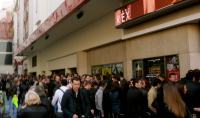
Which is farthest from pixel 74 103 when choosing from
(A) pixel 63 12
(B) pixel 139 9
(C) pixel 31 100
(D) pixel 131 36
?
(A) pixel 63 12

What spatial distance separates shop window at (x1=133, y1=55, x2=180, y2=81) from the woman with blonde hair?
439cm

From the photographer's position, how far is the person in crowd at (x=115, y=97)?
6107 mm

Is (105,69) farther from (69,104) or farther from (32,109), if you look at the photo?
(32,109)

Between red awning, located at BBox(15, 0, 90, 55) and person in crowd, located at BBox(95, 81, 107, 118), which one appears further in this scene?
red awning, located at BBox(15, 0, 90, 55)

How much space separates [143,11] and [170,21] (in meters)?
1.21

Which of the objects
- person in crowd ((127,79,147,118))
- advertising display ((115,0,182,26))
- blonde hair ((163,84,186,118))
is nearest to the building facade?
advertising display ((115,0,182,26))

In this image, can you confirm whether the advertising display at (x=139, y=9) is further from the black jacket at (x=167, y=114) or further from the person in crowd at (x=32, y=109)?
the person in crowd at (x=32, y=109)

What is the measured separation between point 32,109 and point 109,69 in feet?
31.0

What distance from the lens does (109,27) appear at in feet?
40.1

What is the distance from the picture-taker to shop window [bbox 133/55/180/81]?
7852 millimetres

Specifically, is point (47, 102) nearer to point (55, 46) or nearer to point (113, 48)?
point (113, 48)

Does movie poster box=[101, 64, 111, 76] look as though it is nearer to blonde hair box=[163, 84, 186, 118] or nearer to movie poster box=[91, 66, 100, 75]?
movie poster box=[91, 66, 100, 75]

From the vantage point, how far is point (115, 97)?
6113 millimetres

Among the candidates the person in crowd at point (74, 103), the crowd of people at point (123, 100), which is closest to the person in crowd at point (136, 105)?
the crowd of people at point (123, 100)
